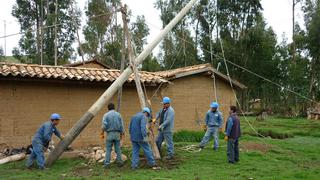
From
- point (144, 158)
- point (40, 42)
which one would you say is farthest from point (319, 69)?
point (144, 158)

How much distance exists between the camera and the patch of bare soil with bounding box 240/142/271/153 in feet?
44.2

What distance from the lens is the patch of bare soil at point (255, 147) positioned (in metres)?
13.5

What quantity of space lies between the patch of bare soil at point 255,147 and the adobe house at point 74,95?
10.00 feet

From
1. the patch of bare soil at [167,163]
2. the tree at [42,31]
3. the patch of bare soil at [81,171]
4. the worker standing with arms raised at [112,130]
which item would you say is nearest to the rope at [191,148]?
the patch of bare soil at [167,163]

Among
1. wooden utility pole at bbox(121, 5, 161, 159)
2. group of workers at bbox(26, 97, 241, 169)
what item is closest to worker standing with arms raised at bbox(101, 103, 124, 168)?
group of workers at bbox(26, 97, 241, 169)

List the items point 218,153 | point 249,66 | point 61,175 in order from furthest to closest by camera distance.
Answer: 1. point 249,66
2. point 218,153
3. point 61,175

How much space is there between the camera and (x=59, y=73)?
13586 mm

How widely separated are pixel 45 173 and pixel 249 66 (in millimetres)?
34681

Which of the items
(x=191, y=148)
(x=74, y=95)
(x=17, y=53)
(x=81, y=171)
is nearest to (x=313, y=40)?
(x=17, y=53)

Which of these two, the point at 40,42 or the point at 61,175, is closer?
the point at 61,175

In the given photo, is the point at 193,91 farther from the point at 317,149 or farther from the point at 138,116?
the point at 138,116

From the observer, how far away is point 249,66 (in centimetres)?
4191

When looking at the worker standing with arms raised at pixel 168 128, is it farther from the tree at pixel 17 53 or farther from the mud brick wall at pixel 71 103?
the tree at pixel 17 53

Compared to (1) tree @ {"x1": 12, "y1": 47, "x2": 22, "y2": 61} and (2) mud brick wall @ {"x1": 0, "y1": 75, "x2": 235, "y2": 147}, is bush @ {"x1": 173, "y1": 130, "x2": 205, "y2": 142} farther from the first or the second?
(1) tree @ {"x1": 12, "y1": 47, "x2": 22, "y2": 61}
